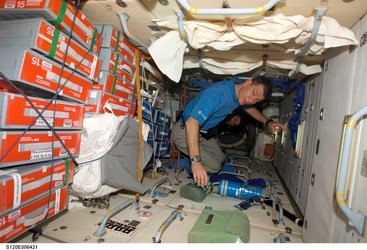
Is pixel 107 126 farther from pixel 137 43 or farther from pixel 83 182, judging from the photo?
pixel 137 43

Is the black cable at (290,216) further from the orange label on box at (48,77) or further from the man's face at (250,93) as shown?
the orange label on box at (48,77)

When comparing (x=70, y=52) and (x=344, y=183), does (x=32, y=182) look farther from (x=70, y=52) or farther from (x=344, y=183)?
(x=344, y=183)

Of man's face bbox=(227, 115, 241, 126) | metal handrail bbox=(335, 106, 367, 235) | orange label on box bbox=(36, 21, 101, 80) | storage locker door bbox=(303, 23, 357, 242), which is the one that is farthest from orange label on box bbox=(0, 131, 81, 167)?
man's face bbox=(227, 115, 241, 126)

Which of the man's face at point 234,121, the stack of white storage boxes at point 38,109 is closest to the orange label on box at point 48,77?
the stack of white storage boxes at point 38,109

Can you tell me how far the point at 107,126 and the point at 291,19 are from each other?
176 cm

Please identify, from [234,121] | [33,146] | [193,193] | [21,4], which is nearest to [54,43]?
[21,4]

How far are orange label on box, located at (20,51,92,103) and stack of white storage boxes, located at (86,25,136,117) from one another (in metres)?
0.16

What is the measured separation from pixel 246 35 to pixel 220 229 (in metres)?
1.52

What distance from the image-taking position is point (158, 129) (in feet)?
12.6

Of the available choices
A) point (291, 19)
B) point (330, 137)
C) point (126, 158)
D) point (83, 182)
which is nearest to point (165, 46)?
point (291, 19)

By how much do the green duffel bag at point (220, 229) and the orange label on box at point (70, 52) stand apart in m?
1.63

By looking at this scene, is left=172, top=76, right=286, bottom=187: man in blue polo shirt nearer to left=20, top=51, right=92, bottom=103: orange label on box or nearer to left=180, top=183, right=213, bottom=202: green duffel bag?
left=180, top=183, right=213, bottom=202: green duffel bag

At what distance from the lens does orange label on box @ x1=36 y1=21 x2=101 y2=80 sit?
59.8 inches

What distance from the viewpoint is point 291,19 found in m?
1.59
